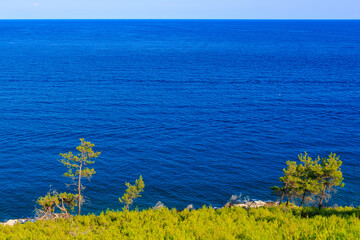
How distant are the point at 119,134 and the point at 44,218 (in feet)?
122

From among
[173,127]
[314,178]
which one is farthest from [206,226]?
[173,127]

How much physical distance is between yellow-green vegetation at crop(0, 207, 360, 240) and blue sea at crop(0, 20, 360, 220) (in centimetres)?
1689

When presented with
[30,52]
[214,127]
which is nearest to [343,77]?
[214,127]

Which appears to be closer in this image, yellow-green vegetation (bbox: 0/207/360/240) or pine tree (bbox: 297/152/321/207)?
yellow-green vegetation (bbox: 0/207/360/240)

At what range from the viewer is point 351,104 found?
9369cm

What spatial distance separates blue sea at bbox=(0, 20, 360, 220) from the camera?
5441 centimetres

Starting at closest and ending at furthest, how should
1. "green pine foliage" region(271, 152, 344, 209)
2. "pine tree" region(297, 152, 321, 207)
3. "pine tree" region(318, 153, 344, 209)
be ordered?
"pine tree" region(318, 153, 344, 209), "green pine foliage" region(271, 152, 344, 209), "pine tree" region(297, 152, 321, 207)

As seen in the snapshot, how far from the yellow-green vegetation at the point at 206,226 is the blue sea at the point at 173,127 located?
665 inches

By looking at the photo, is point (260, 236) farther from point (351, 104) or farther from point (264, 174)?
point (351, 104)

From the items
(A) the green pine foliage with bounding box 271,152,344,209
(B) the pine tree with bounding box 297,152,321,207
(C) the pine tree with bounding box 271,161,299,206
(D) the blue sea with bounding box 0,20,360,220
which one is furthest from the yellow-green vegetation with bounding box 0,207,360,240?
(D) the blue sea with bounding box 0,20,360,220

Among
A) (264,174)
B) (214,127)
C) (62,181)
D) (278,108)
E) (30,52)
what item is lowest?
(62,181)

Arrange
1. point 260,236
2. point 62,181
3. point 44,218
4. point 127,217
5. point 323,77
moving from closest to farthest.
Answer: point 260,236 → point 127,217 → point 44,218 → point 62,181 → point 323,77

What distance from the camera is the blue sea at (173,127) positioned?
178ft

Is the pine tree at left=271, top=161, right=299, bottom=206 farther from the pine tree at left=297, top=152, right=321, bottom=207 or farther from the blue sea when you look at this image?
the blue sea
